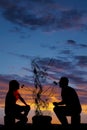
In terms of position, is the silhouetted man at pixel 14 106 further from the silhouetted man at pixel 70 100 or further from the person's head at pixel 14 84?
the silhouetted man at pixel 70 100

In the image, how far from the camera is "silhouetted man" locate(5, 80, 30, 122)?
16219mm

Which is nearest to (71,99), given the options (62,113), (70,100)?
(70,100)

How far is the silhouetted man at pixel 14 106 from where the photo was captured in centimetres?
1622

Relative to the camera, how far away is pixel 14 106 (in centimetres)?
1636

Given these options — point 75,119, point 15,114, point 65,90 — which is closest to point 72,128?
point 75,119

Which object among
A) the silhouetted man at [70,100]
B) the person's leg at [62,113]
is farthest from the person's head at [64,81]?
the person's leg at [62,113]

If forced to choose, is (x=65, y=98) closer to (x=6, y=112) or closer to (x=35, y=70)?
(x=6, y=112)

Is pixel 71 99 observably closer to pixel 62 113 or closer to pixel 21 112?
pixel 62 113

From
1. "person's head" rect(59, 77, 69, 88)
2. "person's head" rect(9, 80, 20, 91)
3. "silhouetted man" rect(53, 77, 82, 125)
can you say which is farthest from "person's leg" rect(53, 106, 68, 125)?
"person's head" rect(9, 80, 20, 91)

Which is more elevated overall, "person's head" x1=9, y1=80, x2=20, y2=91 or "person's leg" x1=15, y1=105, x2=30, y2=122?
"person's head" x1=9, y1=80, x2=20, y2=91

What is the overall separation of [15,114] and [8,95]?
0.89m

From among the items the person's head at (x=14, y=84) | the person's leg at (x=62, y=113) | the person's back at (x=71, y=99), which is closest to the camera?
the person's back at (x=71, y=99)

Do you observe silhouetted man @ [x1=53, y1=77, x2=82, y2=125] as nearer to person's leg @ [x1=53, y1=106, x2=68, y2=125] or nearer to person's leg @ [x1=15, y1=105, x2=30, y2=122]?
Answer: person's leg @ [x1=53, y1=106, x2=68, y2=125]

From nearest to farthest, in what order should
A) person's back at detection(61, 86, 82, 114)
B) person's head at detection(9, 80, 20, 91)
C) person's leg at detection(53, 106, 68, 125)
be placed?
person's back at detection(61, 86, 82, 114) < person's leg at detection(53, 106, 68, 125) < person's head at detection(9, 80, 20, 91)
